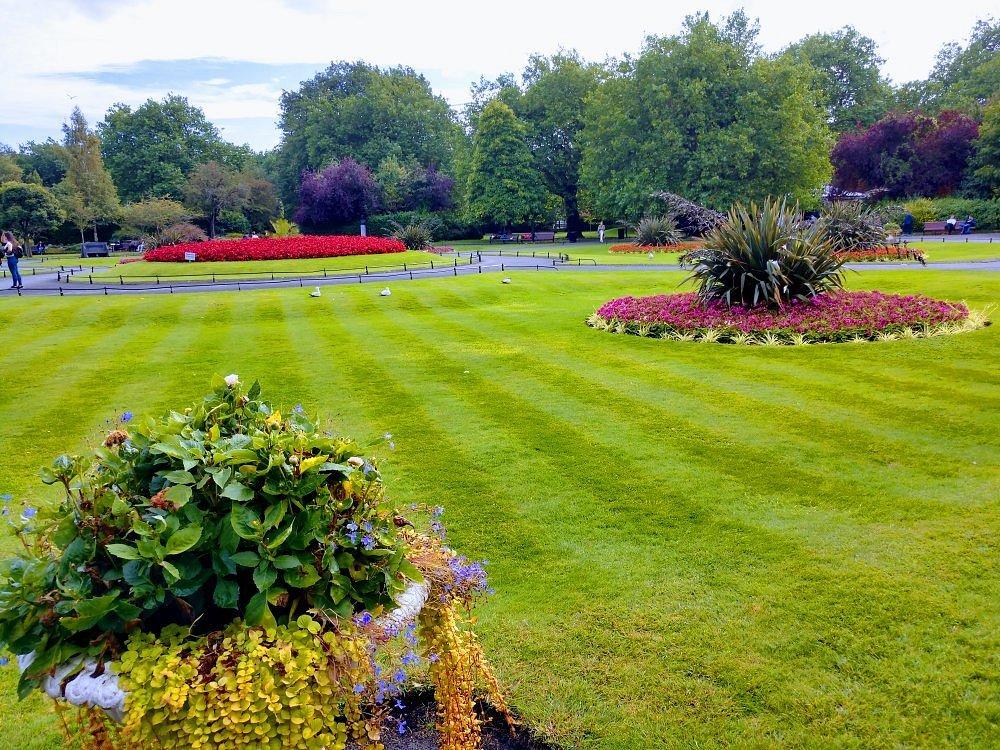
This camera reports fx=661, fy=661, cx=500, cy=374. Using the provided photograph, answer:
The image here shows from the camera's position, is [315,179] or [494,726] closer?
[494,726]

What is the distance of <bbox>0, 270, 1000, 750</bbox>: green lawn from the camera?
3660 mm

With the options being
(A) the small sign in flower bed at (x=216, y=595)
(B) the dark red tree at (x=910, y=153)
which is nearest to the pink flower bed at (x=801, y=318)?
(A) the small sign in flower bed at (x=216, y=595)

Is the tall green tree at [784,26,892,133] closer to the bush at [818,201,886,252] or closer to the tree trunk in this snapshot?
the tree trunk

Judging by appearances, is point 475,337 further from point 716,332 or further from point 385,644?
point 385,644

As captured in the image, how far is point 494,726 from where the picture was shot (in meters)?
3.65

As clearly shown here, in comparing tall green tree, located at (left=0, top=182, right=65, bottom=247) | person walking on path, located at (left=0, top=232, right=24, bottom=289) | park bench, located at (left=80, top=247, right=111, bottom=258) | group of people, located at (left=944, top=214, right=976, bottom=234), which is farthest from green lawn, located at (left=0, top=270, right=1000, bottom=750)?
tall green tree, located at (left=0, top=182, right=65, bottom=247)

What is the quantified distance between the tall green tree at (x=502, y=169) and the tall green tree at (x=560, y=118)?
1.64 metres

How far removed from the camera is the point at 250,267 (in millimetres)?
27938

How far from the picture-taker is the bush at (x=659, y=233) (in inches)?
1374

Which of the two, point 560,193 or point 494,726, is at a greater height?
point 560,193

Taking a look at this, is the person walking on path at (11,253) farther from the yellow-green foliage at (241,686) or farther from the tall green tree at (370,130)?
the tall green tree at (370,130)

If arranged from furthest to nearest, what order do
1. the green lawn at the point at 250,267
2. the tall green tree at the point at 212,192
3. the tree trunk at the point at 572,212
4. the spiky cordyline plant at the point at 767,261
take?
1. the tree trunk at the point at 572,212
2. the tall green tree at the point at 212,192
3. the green lawn at the point at 250,267
4. the spiky cordyline plant at the point at 767,261

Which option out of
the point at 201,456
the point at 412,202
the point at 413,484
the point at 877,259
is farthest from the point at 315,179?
the point at 201,456

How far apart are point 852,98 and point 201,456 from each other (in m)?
73.9
